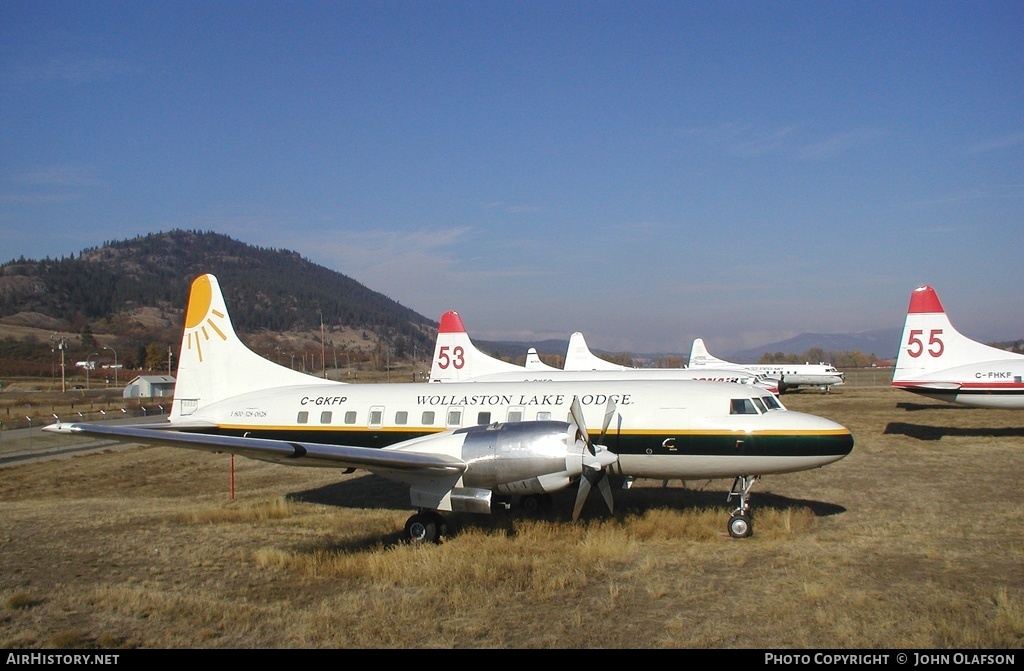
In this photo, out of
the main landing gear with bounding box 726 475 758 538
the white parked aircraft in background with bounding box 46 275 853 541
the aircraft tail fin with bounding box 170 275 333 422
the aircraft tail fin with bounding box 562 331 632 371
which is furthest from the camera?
the aircraft tail fin with bounding box 562 331 632 371

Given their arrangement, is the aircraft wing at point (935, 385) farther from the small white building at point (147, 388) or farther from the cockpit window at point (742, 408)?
the small white building at point (147, 388)

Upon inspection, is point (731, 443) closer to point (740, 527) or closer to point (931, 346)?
point (740, 527)

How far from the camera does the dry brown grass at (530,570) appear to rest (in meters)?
8.38

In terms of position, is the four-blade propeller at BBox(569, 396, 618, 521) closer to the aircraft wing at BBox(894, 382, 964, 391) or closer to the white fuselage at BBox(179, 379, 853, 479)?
the white fuselage at BBox(179, 379, 853, 479)

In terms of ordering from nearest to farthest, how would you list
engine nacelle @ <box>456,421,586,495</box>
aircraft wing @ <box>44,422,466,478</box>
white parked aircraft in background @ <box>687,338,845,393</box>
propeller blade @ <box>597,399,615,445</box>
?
1. aircraft wing @ <box>44,422,466,478</box>
2. engine nacelle @ <box>456,421,586,495</box>
3. propeller blade @ <box>597,399,615,445</box>
4. white parked aircraft in background @ <box>687,338,845,393</box>

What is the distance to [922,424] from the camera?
33469 mm

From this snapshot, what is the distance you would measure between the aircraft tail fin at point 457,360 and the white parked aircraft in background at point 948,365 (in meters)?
18.4

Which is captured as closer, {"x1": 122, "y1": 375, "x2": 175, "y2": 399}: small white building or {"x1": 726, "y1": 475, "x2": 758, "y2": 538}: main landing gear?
{"x1": 726, "y1": 475, "x2": 758, "y2": 538}: main landing gear

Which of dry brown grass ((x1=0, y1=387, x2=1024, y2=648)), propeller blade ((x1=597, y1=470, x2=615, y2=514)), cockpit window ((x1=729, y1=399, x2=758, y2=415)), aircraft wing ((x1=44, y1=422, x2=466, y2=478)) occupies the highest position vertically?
cockpit window ((x1=729, y1=399, x2=758, y2=415))

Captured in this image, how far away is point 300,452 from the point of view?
11.2 m

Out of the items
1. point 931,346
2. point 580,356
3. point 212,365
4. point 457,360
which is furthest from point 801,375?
point 212,365

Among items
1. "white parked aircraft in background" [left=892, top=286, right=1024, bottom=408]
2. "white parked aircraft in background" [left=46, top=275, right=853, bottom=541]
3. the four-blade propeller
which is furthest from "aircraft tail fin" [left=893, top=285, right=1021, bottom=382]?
the four-blade propeller

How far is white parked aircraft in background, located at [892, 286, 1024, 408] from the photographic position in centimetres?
2622
